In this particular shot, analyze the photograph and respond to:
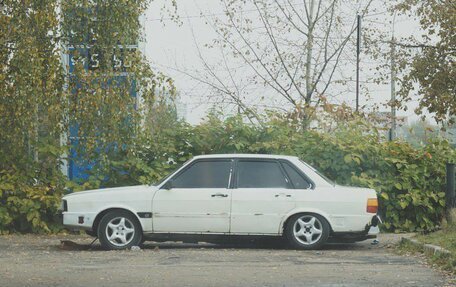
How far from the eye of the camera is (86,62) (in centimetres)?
1745

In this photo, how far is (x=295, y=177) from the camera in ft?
48.2

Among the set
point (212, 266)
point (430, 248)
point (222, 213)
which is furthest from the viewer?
point (222, 213)

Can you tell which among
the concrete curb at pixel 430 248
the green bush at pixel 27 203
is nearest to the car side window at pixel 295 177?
the concrete curb at pixel 430 248

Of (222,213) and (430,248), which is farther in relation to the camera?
(222,213)

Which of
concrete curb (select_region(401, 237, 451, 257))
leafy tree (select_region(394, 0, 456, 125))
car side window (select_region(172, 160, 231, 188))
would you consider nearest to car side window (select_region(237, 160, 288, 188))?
car side window (select_region(172, 160, 231, 188))

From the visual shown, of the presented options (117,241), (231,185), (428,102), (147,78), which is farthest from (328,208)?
(428,102)

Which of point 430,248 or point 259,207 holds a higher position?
point 259,207

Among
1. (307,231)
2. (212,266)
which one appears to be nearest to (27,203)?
(307,231)

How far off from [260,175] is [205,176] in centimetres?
88

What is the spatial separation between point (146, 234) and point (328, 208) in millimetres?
2878

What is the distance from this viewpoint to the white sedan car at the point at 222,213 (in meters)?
14.3

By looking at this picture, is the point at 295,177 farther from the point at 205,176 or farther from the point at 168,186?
the point at 168,186

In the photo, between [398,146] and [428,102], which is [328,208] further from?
[428,102]

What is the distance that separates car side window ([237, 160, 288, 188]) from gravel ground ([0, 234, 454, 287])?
3.44 feet
